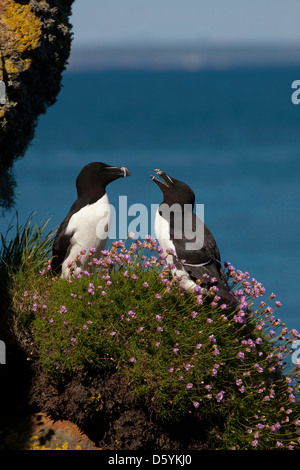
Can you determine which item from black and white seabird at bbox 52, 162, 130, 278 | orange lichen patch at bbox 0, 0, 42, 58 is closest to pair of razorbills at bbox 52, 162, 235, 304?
black and white seabird at bbox 52, 162, 130, 278

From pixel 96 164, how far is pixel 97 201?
0.46m

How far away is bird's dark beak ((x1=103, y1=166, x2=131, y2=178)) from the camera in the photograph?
8078 millimetres

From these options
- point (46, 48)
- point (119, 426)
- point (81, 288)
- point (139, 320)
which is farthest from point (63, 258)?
point (46, 48)

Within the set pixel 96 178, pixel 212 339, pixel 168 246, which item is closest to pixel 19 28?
pixel 96 178

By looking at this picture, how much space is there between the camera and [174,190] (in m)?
8.05

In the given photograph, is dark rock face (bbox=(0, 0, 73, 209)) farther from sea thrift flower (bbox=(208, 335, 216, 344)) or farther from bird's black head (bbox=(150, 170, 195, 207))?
sea thrift flower (bbox=(208, 335, 216, 344))

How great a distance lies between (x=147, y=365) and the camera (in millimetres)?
7160

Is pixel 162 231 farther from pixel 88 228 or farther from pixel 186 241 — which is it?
pixel 88 228

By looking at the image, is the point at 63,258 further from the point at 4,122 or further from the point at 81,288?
the point at 4,122

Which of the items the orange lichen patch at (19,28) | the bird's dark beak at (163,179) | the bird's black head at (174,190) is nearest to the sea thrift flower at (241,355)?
the bird's black head at (174,190)

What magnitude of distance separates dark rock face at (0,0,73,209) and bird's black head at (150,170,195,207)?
6.97 feet

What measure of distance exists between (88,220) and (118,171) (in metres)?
0.70
